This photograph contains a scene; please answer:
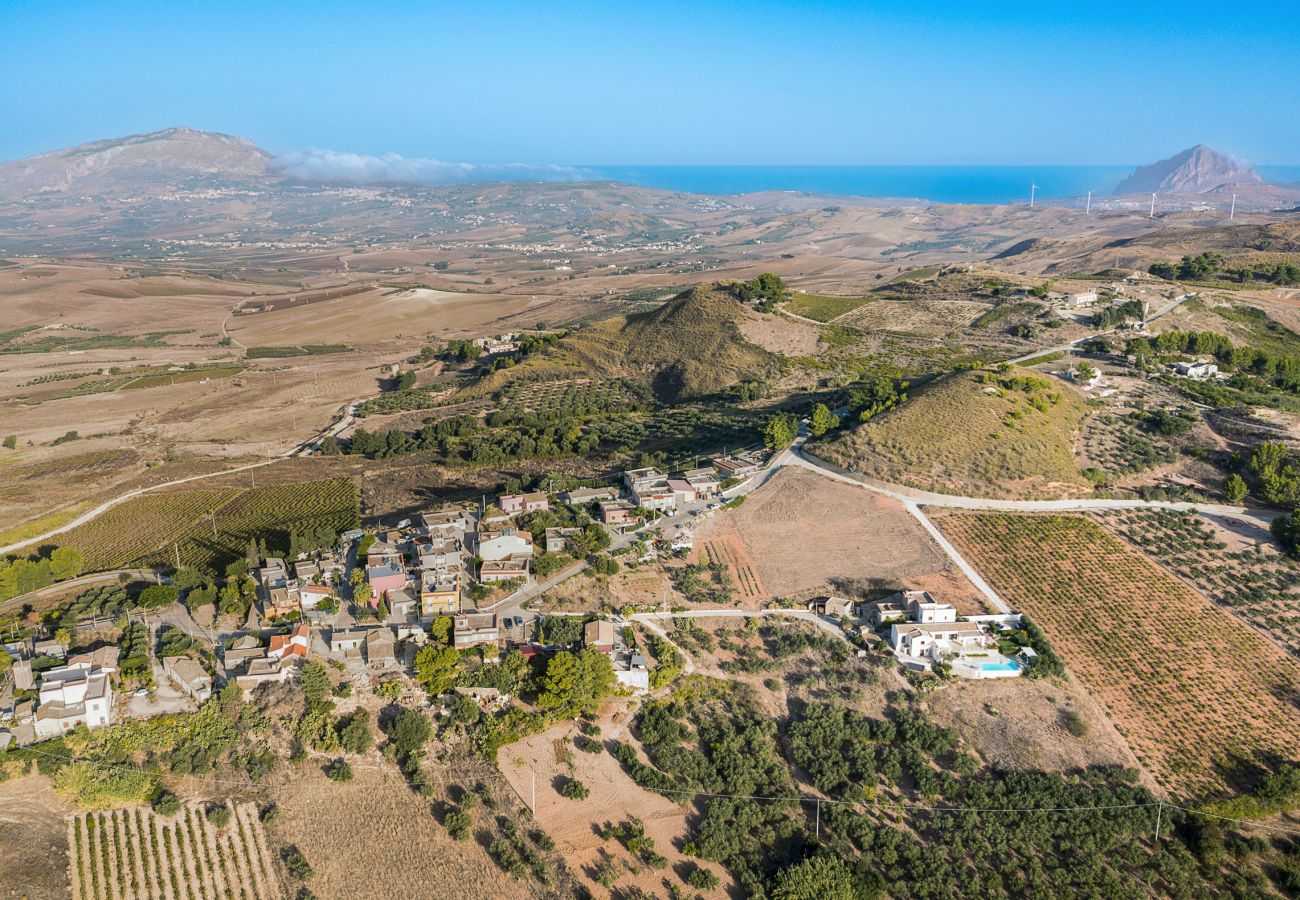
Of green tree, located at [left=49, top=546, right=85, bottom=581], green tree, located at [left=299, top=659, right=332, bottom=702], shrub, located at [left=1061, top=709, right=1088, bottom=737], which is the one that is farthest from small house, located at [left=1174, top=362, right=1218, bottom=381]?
green tree, located at [left=49, top=546, right=85, bottom=581]

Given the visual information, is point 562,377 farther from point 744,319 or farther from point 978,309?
point 978,309

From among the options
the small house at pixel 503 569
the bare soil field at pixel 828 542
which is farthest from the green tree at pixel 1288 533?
the small house at pixel 503 569

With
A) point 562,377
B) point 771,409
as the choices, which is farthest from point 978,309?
point 562,377

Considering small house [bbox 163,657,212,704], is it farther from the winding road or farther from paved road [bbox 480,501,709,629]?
the winding road

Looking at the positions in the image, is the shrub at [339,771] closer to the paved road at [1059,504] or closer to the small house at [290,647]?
the small house at [290,647]

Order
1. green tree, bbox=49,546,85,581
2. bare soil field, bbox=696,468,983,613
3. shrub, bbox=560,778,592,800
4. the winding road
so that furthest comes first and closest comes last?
green tree, bbox=49,546,85,581 → bare soil field, bbox=696,468,983,613 → the winding road → shrub, bbox=560,778,592,800

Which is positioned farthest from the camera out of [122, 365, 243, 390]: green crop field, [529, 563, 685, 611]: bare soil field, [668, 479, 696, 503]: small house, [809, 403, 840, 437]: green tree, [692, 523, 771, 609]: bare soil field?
[122, 365, 243, 390]: green crop field
